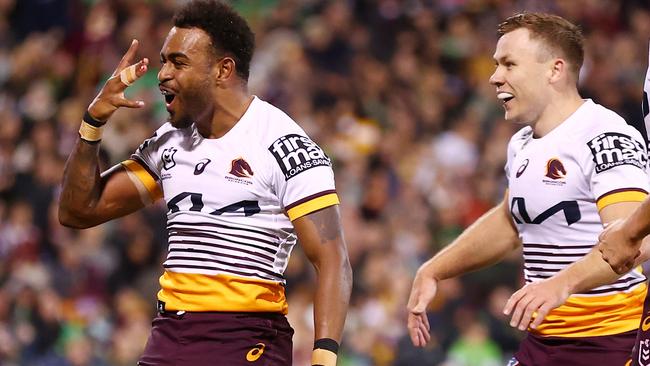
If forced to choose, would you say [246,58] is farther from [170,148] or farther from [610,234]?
[610,234]

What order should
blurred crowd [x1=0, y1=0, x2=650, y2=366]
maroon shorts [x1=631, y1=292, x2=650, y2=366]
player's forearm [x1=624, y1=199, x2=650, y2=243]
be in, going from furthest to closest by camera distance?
blurred crowd [x1=0, y1=0, x2=650, y2=366] → maroon shorts [x1=631, y1=292, x2=650, y2=366] → player's forearm [x1=624, y1=199, x2=650, y2=243]

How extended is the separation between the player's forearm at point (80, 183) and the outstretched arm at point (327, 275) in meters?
0.93

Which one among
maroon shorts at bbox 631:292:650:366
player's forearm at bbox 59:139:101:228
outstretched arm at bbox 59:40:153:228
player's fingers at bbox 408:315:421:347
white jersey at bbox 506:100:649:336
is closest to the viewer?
maroon shorts at bbox 631:292:650:366

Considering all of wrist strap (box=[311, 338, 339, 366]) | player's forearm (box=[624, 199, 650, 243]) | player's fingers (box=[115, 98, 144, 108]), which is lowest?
wrist strap (box=[311, 338, 339, 366])

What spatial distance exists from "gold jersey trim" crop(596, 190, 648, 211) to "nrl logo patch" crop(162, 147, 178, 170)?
5.59 feet

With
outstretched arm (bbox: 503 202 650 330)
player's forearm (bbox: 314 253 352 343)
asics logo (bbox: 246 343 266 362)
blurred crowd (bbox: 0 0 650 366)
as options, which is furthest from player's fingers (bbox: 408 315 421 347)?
blurred crowd (bbox: 0 0 650 366)

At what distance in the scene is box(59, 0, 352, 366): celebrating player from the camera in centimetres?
465

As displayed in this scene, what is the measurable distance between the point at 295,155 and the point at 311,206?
22 centimetres

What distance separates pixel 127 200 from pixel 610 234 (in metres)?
2.19

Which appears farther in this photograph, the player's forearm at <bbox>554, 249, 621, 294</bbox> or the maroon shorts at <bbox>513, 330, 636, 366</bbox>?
the maroon shorts at <bbox>513, 330, 636, 366</bbox>

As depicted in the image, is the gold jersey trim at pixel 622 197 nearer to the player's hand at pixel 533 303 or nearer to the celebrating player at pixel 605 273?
the celebrating player at pixel 605 273

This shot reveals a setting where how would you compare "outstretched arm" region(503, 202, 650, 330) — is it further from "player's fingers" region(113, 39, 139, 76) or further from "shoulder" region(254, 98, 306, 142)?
"player's fingers" region(113, 39, 139, 76)

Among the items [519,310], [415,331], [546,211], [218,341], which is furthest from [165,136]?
[519,310]

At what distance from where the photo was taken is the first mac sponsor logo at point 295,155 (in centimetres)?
469
